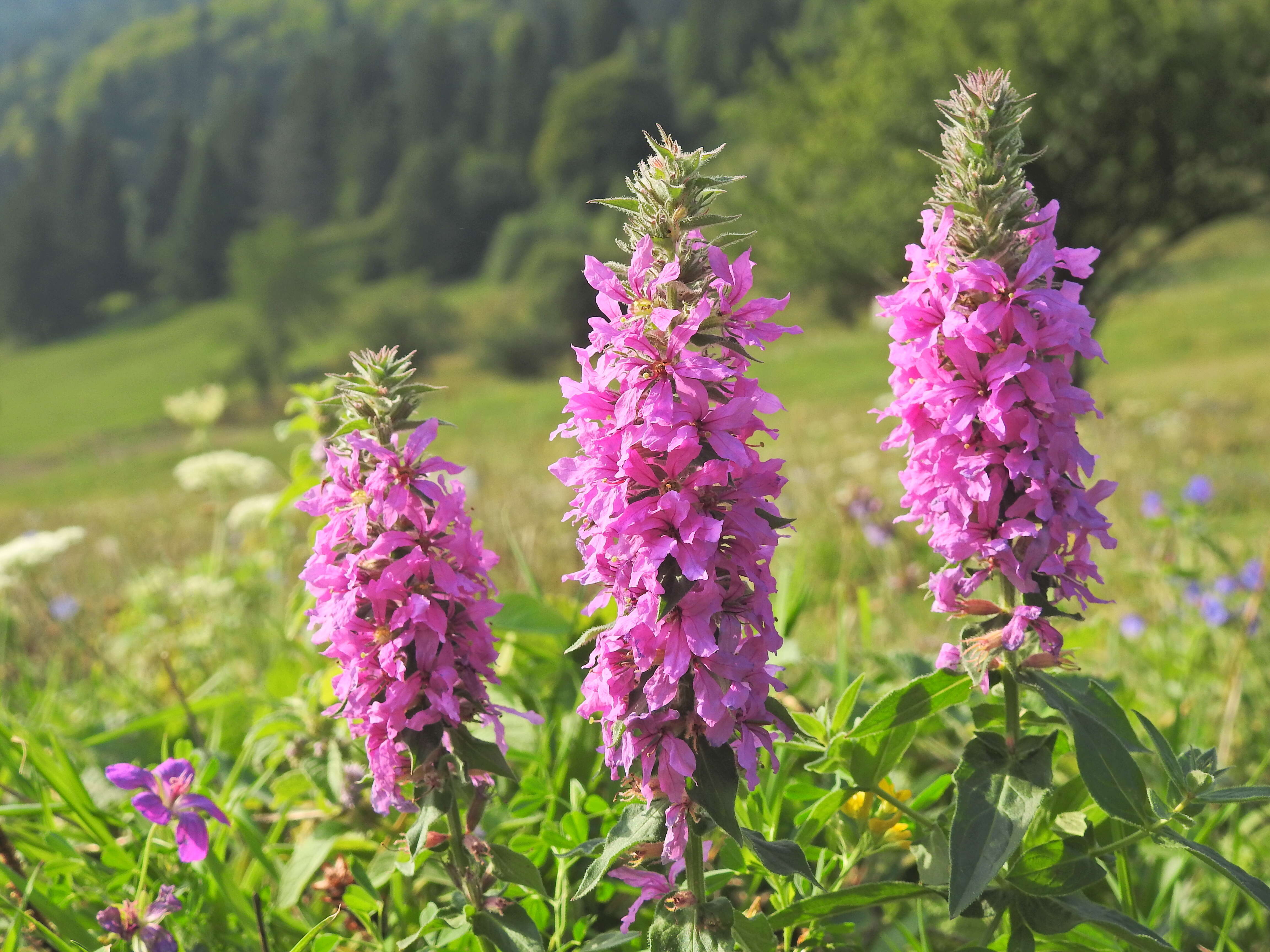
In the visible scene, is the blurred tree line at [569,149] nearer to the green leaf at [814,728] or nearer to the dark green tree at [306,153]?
the dark green tree at [306,153]

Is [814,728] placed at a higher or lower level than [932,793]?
higher

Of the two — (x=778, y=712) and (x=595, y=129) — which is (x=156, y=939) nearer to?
(x=778, y=712)

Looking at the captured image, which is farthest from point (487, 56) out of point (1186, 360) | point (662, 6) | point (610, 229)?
point (1186, 360)

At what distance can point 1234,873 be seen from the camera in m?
1.44

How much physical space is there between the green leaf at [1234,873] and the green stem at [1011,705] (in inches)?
10.4

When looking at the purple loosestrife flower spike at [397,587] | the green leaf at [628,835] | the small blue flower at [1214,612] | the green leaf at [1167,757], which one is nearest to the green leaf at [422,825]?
the purple loosestrife flower spike at [397,587]

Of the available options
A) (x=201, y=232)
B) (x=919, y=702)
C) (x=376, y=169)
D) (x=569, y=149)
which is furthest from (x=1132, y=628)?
(x=376, y=169)

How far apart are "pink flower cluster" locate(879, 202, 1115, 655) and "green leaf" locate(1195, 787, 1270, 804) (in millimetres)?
309

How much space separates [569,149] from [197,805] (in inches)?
4767

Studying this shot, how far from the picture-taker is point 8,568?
15.1 feet

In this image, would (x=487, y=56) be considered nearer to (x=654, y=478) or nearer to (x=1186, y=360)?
(x=1186, y=360)

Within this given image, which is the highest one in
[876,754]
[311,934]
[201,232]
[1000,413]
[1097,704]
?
[201,232]

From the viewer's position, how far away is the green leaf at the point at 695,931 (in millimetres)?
1455

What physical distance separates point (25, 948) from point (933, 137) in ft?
69.4
